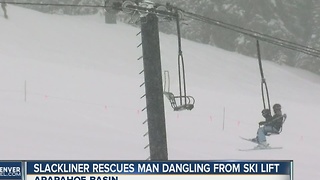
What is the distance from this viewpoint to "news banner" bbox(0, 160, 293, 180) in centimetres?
806

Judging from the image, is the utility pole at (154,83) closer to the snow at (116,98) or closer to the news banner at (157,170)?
the news banner at (157,170)

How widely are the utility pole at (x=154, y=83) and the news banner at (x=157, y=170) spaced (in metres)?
1.25

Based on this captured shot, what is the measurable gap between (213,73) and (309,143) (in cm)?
1366

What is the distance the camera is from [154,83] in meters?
9.55

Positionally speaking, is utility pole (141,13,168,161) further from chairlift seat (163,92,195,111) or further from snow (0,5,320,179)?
snow (0,5,320,179)

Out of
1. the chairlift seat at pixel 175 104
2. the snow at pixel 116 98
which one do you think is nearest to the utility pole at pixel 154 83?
the chairlift seat at pixel 175 104

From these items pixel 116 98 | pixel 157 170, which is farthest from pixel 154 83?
pixel 116 98

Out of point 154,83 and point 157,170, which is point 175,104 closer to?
point 154,83

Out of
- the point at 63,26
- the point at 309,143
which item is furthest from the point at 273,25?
the point at 309,143

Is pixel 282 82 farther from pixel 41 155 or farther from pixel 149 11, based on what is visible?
pixel 149 11

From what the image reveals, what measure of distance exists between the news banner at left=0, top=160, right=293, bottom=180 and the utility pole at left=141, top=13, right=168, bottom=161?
4.12ft

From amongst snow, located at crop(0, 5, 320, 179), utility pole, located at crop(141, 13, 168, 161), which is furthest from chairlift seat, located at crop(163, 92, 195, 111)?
snow, located at crop(0, 5, 320, 179)

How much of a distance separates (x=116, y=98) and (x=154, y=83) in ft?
52.8

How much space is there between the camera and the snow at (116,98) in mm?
17781
